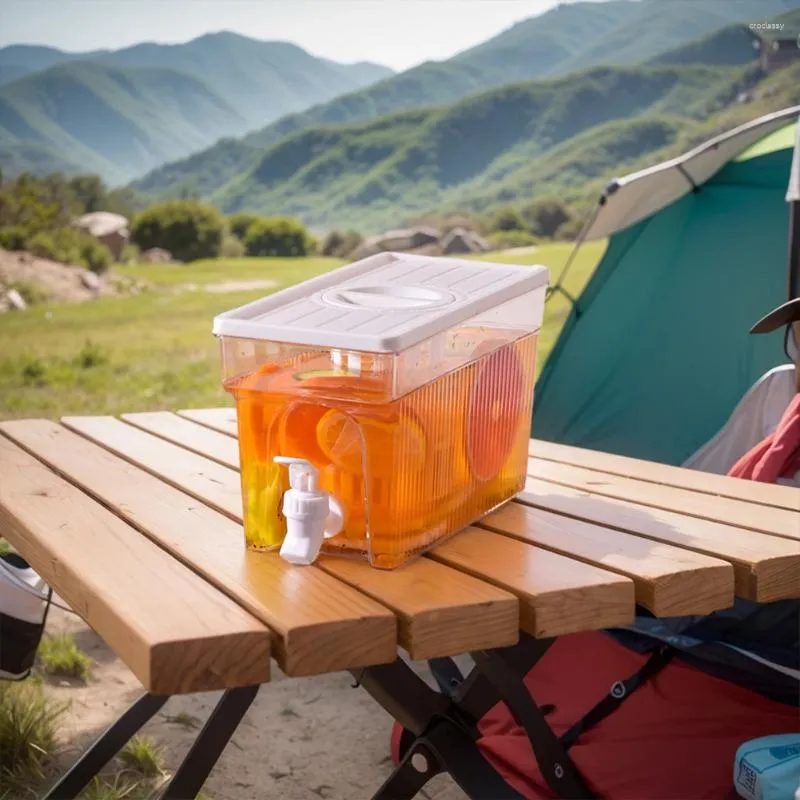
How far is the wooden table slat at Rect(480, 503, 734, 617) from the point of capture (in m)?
1.28

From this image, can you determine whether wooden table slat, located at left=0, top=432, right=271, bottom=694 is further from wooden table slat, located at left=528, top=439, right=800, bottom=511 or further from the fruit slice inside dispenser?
wooden table slat, located at left=528, top=439, right=800, bottom=511

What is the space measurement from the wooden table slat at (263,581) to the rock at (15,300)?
4.81m

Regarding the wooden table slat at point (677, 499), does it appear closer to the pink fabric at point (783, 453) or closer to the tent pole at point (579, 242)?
the pink fabric at point (783, 453)

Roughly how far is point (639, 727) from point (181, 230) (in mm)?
6237

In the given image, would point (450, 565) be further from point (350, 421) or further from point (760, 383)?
point (760, 383)

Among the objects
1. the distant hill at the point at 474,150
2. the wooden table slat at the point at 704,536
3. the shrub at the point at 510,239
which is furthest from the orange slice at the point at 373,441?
the distant hill at the point at 474,150

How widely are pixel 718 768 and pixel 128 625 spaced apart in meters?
1.30

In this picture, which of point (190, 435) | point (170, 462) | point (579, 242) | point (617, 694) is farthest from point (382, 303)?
point (579, 242)

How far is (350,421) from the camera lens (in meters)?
1.25

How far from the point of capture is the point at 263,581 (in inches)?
48.9

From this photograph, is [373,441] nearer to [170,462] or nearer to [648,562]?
[648,562]

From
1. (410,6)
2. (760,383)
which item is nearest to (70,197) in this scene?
(410,6)

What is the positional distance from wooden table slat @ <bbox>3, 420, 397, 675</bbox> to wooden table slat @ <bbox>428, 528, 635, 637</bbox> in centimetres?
17

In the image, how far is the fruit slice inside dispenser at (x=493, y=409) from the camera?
1.41 meters
